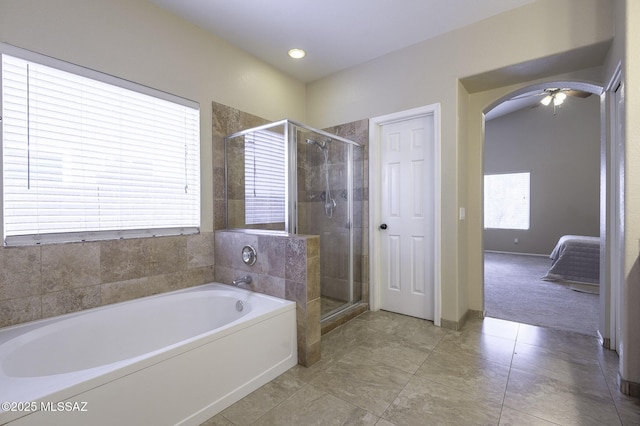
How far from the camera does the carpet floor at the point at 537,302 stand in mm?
2736

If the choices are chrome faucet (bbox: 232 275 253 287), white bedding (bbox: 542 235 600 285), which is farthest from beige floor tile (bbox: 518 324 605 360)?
chrome faucet (bbox: 232 275 253 287)

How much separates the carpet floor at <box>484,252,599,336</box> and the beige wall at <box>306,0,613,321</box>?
0.51 m

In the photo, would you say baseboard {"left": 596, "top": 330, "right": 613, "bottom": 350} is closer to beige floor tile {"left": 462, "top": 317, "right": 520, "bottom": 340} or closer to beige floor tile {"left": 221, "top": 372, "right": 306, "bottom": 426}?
beige floor tile {"left": 462, "top": 317, "right": 520, "bottom": 340}

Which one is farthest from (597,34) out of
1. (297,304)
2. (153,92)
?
(153,92)

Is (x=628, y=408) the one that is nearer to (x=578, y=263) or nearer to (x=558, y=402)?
(x=558, y=402)

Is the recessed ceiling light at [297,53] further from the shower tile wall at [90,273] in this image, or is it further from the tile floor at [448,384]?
the tile floor at [448,384]

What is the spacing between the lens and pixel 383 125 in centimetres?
303

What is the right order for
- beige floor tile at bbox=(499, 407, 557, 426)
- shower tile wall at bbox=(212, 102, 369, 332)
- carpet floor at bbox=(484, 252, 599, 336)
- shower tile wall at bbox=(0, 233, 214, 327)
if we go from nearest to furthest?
beige floor tile at bbox=(499, 407, 557, 426) → shower tile wall at bbox=(0, 233, 214, 327) → shower tile wall at bbox=(212, 102, 369, 332) → carpet floor at bbox=(484, 252, 599, 336)

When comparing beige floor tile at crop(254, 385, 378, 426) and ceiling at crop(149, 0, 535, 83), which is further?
ceiling at crop(149, 0, 535, 83)

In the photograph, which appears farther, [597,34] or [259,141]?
[259,141]

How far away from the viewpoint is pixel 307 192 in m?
2.56

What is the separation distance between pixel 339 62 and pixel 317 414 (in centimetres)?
316

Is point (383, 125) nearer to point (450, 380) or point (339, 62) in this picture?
point (339, 62)

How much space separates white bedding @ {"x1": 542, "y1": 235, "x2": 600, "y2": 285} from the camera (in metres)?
3.96
